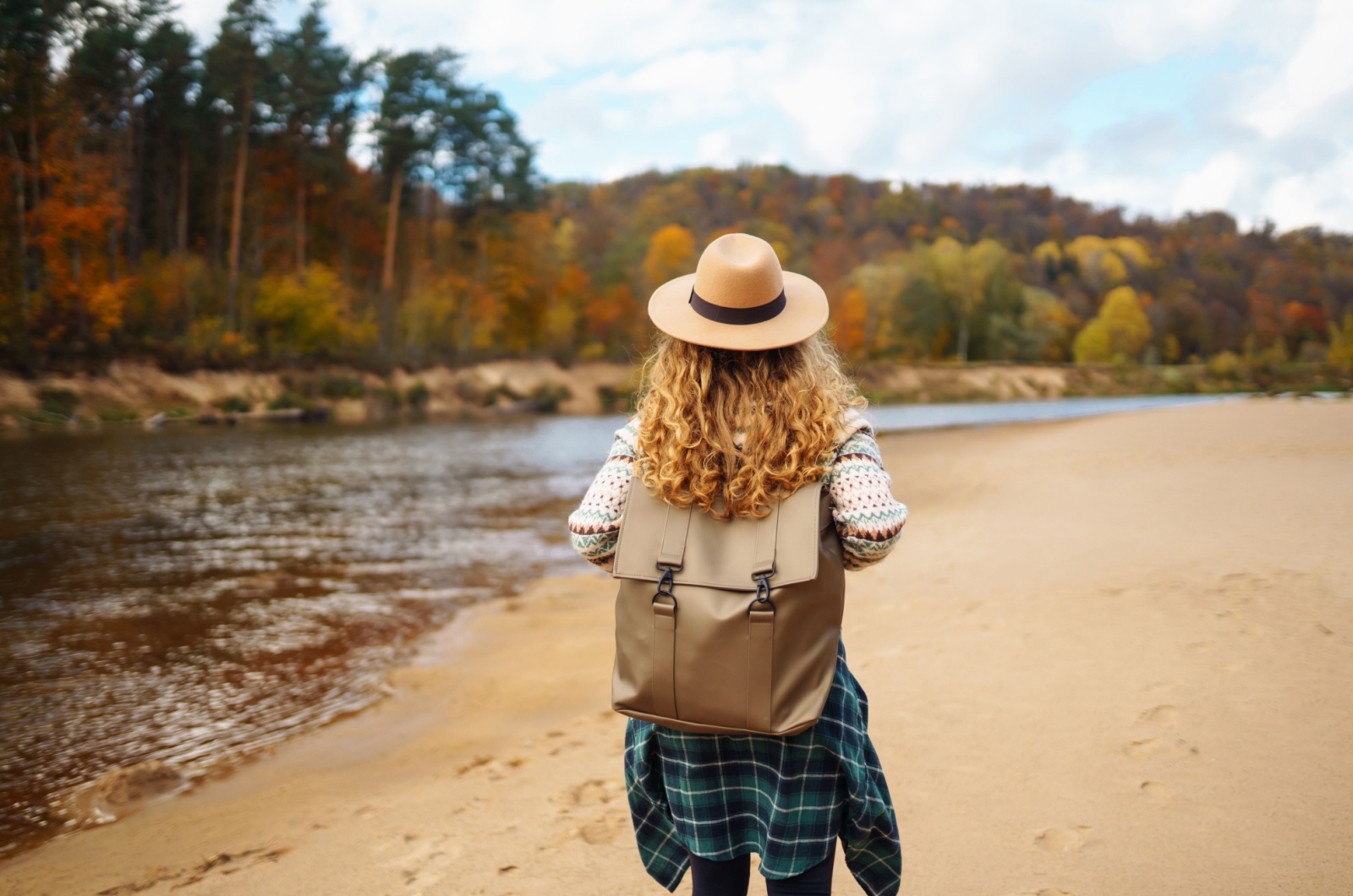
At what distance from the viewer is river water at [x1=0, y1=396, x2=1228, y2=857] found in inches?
211

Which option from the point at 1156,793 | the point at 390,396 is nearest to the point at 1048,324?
the point at 390,396

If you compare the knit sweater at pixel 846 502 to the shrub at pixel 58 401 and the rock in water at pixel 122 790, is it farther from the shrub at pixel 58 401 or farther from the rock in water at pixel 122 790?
the shrub at pixel 58 401

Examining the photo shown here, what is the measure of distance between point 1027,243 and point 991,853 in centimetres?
12112

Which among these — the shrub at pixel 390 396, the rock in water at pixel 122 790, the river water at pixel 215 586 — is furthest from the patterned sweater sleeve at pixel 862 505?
the shrub at pixel 390 396

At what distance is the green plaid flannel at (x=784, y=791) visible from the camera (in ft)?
6.48

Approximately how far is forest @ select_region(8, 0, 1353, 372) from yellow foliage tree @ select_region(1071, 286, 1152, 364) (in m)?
0.24

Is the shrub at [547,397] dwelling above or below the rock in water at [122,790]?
above

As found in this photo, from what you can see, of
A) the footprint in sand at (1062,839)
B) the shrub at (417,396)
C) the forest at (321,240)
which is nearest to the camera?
the footprint in sand at (1062,839)

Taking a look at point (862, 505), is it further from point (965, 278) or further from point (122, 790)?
point (965, 278)

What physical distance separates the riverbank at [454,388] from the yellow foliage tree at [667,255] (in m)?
12.5

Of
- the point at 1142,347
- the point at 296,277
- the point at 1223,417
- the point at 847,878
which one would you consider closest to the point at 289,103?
the point at 296,277

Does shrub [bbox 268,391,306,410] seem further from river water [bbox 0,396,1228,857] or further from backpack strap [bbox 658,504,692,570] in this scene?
backpack strap [bbox 658,504,692,570]

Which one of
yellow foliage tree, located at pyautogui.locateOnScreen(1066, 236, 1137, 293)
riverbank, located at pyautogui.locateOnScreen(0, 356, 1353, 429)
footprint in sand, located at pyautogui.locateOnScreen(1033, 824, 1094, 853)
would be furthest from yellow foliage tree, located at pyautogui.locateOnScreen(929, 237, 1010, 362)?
footprint in sand, located at pyautogui.locateOnScreen(1033, 824, 1094, 853)

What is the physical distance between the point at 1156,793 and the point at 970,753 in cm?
78
